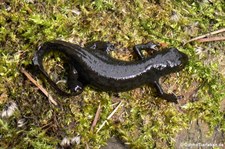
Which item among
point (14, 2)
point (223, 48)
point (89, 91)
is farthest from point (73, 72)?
point (223, 48)

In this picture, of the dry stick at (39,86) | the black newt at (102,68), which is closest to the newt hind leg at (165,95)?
the black newt at (102,68)

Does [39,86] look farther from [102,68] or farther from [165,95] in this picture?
[165,95]

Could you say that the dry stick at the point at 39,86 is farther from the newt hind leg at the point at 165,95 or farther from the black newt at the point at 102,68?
the newt hind leg at the point at 165,95

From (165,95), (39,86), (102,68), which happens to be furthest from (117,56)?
(39,86)

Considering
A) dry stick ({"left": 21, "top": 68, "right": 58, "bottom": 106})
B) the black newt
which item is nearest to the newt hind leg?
the black newt

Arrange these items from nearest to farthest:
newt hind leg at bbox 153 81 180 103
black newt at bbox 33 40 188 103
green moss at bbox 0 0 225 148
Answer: green moss at bbox 0 0 225 148, black newt at bbox 33 40 188 103, newt hind leg at bbox 153 81 180 103

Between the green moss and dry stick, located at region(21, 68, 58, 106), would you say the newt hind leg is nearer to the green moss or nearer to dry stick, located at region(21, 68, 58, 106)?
the green moss
